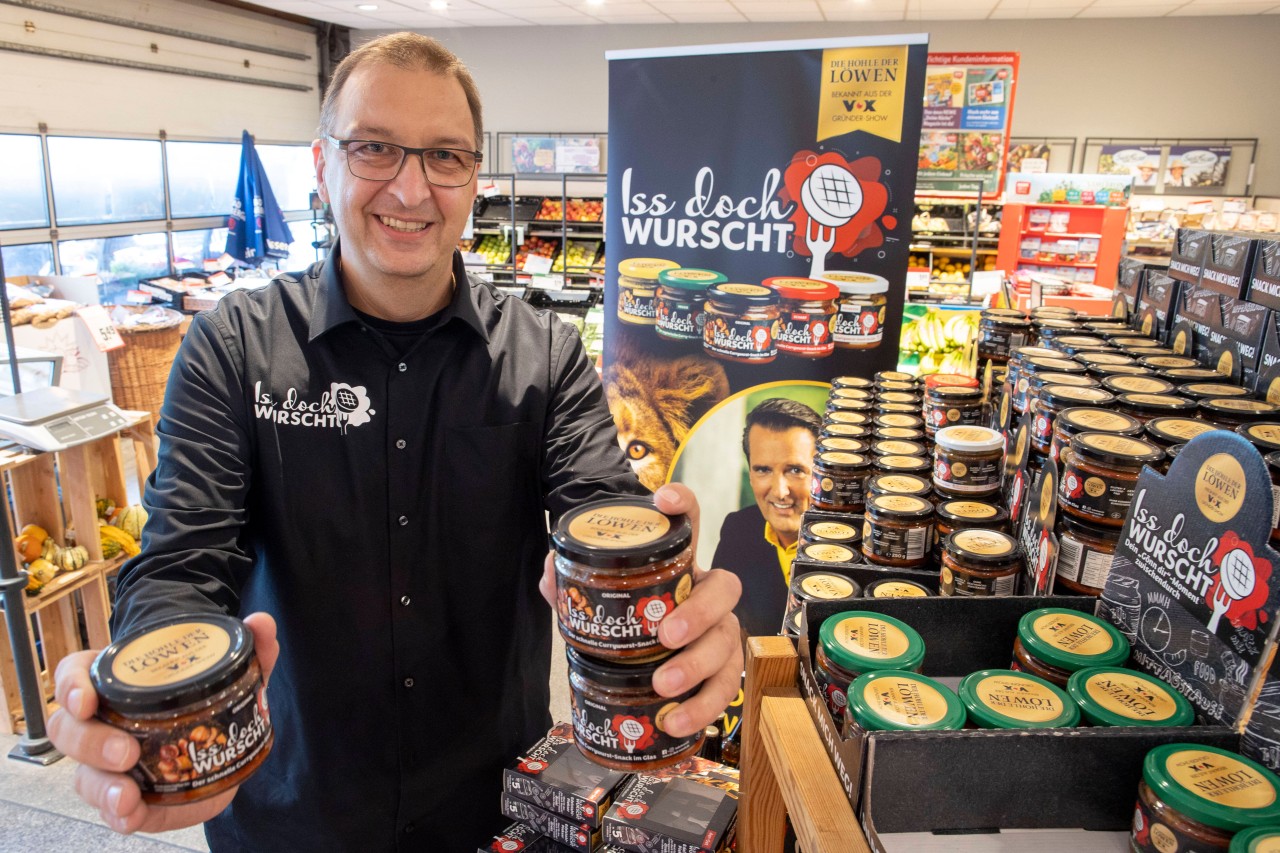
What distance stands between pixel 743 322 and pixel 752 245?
28 centimetres

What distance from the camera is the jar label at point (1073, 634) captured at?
99cm

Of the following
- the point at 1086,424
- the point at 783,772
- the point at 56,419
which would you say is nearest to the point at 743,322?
the point at 1086,424

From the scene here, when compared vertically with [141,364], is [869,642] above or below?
above

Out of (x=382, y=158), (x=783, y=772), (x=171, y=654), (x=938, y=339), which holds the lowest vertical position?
(x=783, y=772)

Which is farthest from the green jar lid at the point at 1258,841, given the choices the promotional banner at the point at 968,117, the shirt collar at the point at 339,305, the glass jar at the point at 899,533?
the promotional banner at the point at 968,117

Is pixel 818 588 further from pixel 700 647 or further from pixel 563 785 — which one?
pixel 563 785

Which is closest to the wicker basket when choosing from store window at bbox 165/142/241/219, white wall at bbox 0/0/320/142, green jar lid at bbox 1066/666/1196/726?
white wall at bbox 0/0/320/142

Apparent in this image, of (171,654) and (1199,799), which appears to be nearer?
(1199,799)

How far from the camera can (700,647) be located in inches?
41.7

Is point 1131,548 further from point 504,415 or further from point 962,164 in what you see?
point 962,164

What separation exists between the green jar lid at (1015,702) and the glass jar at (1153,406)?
71 centimetres

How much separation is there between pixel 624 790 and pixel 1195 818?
3.94 ft

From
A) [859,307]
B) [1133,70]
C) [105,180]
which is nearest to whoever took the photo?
[859,307]

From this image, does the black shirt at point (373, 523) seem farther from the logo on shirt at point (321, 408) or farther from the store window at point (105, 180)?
the store window at point (105, 180)
